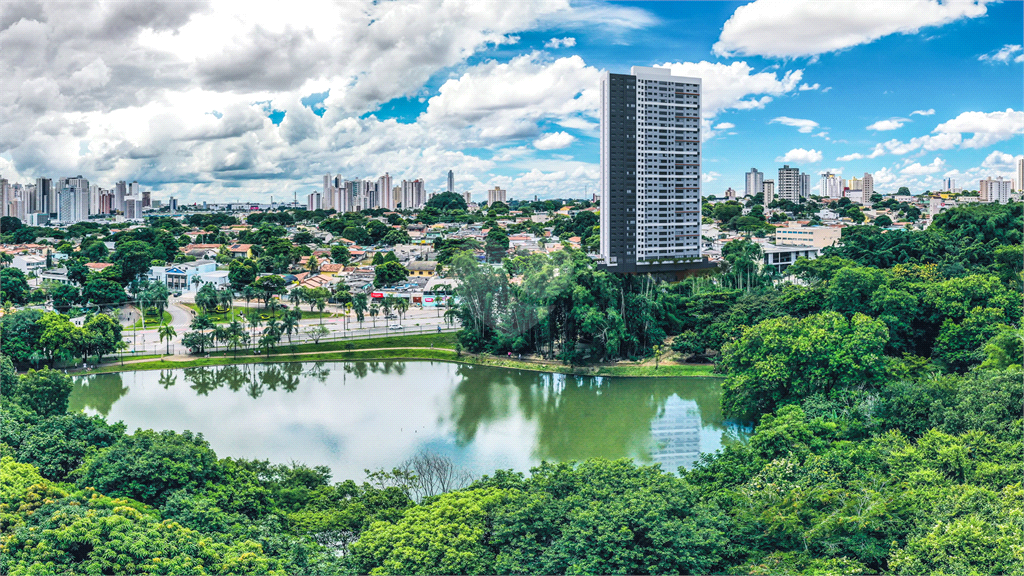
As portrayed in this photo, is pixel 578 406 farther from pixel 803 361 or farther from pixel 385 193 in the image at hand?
pixel 385 193

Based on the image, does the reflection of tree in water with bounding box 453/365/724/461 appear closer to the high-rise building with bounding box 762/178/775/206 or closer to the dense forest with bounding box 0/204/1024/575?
the dense forest with bounding box 0/204/1024/575

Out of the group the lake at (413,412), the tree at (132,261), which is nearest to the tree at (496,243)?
the lake at (413,412)

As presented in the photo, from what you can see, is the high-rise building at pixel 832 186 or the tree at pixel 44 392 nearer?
the tree at pixel 44 392

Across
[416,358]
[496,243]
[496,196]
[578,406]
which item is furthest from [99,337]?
[496,196]

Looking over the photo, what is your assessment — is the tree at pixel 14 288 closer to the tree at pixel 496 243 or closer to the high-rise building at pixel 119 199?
the tree at pixel 496 243

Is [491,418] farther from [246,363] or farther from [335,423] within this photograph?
[246,363]

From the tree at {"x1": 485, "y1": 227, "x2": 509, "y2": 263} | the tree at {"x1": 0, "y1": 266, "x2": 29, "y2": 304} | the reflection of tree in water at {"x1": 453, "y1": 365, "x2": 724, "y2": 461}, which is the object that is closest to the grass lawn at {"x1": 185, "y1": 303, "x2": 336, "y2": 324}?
the tree at {"x1": 0, "y1": 266, "x2": 29, "y2": 304}

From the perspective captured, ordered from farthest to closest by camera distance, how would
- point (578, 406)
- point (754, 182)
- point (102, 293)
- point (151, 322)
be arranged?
point (754, 182), point (102, 293), point (151, 322), point (578, 406)
